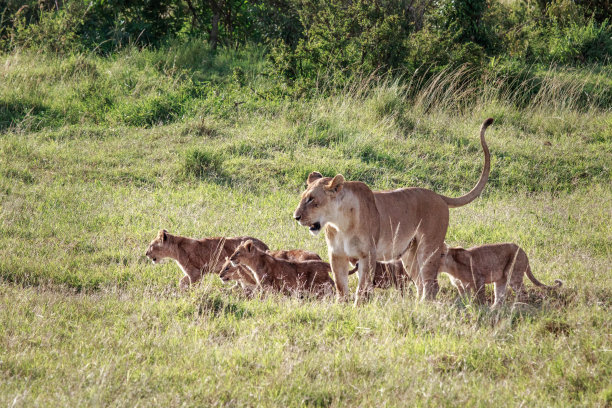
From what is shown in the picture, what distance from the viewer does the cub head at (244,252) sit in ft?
23.9

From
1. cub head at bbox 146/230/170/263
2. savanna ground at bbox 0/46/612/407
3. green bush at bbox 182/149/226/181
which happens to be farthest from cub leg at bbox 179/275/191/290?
green bush at bbox 182/149/226/181

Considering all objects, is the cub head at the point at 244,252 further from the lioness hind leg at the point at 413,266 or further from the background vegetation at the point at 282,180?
the lioness hind leg at the point at 413,266

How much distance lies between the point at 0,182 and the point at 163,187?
7.34 feet

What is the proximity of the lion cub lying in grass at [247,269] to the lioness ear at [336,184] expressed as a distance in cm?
153

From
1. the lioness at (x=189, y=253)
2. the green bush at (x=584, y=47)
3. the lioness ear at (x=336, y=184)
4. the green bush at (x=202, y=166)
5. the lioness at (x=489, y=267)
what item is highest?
the lioness ear at (x=336, y=184)

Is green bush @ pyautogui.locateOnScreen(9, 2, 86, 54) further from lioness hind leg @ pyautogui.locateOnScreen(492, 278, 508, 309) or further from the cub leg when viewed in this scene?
lioness hind leg @ pyautogui.locateOnScreen(492, 278, 508, 309)

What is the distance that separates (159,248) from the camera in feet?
25.6

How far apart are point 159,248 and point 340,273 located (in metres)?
2.17

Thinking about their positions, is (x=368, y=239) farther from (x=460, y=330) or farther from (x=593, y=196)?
(x=593, y=196)

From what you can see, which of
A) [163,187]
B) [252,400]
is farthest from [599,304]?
[163,187]

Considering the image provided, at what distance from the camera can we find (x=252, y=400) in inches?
182

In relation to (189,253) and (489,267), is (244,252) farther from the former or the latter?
(489,267)

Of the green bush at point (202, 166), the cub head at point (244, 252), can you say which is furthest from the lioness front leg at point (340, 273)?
the green bush at point (202, 166)

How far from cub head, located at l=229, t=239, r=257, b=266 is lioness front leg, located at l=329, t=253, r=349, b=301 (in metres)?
0.94
